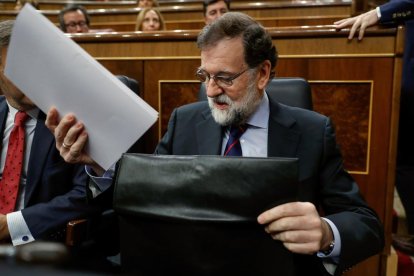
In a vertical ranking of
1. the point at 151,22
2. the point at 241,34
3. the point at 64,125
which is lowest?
the point at 64,125

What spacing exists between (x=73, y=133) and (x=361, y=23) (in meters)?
0.83

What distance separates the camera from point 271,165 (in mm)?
427

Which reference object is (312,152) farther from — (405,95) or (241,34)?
(405,95)

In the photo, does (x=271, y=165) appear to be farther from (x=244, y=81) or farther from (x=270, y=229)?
(x=244, y=81)

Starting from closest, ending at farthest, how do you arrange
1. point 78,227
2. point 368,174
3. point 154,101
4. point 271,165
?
point 271,165 → point 78,227 → point 368,174 → point 154,101

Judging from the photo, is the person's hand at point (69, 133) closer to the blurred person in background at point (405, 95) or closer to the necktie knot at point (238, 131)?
the necktie knot at point (238, 131)

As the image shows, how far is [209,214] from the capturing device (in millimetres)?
438

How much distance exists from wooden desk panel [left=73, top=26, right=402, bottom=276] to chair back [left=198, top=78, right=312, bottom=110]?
291 millimetres

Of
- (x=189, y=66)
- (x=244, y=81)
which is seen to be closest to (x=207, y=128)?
(x=244, y=81)

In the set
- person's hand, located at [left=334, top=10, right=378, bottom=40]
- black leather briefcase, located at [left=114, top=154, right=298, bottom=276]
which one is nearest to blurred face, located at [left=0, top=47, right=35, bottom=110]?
black leather briefcase, located at [left=114, top=154, right=298, bottom=276]

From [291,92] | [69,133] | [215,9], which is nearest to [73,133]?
[69,133]

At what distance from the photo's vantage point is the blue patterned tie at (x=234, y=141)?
72 centimetres

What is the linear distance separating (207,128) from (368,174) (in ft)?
1.91

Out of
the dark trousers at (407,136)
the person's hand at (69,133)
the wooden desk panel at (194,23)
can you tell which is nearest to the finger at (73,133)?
the person's hand at (69,133)
